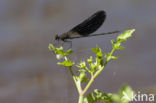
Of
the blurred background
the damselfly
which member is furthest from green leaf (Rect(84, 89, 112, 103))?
the blurred background

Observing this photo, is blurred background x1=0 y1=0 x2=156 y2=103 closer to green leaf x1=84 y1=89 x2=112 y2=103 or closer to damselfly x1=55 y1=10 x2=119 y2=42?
damselfly x1=55 y1=10 x2=119 y2=42

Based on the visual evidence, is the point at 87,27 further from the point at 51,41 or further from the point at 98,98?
the point at 51,41

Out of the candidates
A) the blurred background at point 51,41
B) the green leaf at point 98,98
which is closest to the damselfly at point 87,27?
the green leaf at point 98,98

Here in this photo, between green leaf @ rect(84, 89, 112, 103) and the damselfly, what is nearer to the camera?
green leaf @ rect(84, 89, 112, 103)

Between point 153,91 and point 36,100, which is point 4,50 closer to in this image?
point 36,100

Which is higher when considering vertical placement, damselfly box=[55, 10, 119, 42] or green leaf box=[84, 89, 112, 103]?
damselfly box=[55, 10, 119, 42]

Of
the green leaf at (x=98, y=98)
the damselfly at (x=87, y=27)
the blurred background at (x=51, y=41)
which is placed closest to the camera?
the green leaf at (x=98, y=98)

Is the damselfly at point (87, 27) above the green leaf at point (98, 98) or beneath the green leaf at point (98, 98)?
above

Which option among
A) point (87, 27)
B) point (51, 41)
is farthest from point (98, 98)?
point (51, 41)

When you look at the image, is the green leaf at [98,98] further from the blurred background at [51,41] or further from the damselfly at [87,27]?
the blurred background at [51,41]
